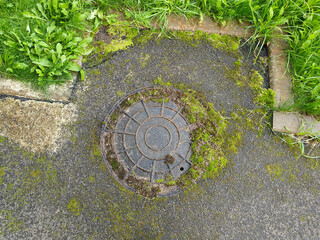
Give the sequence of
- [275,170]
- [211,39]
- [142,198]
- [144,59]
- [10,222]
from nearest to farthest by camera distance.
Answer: [10,222], [142,198], [275,170], [144,59], [211,39]

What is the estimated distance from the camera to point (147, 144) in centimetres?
219

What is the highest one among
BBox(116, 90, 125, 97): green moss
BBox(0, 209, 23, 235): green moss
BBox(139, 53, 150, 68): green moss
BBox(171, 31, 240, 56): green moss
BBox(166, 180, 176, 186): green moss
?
BBox(171, 31, 240, 56): green moss

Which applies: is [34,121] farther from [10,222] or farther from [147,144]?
[147,144]

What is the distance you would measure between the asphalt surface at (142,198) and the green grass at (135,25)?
0.37 m

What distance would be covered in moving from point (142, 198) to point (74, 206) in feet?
1.89

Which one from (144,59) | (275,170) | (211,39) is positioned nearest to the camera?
(275,170)

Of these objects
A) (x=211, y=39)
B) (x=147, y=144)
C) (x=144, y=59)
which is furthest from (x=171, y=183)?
(x=211, y=39)

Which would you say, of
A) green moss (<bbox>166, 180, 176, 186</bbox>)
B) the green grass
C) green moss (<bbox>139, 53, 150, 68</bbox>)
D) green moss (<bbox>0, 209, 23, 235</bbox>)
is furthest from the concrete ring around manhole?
green moss (<bbox>0, 209, 23, 235</bbox>)

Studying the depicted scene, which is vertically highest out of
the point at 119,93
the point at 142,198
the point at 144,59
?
the point at 144,59

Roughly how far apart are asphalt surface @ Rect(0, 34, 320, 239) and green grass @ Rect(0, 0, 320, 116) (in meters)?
0.37

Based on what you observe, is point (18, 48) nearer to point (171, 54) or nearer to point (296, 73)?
point (171, 54)

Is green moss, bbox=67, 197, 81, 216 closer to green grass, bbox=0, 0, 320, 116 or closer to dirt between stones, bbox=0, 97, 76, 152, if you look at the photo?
dirt between stones, bbox=0, 97, 76, 152

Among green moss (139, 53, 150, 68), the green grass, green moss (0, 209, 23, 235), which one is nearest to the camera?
green moss (0, 209, 23, 235)

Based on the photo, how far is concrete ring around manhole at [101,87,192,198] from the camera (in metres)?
2.15
